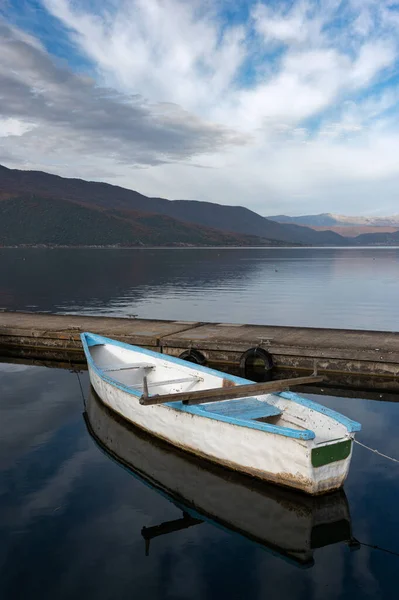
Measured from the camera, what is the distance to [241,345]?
706 inches

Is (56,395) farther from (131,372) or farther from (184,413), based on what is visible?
(184,413)

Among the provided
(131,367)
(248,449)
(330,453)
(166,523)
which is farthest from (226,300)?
(166,523)

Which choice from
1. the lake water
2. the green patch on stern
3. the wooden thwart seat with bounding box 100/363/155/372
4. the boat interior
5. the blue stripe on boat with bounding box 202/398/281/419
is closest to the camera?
the lake water

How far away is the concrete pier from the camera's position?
1622 cm

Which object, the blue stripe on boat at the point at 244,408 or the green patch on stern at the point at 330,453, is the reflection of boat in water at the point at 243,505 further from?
the blue stripe on boat at the point at 244,408

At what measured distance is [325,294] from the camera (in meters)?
52.4

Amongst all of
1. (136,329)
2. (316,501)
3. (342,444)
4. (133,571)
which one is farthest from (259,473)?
(136,329)

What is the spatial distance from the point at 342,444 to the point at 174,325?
1418 centimetres

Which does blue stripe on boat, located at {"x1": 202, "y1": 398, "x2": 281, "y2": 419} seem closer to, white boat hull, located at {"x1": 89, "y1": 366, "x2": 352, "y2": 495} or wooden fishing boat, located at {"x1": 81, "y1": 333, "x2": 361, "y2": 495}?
wooden fishing boat, located at {"x1": 81, "y1": 333, "x2": 361, "y2": 495}

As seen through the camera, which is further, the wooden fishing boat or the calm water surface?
the calm water surface

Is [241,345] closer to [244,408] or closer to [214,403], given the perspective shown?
[214,403]

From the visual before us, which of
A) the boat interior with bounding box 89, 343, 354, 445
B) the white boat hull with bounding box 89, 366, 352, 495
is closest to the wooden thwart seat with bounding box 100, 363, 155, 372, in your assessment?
the boat interior with bounding box 89, 343, 354, 445

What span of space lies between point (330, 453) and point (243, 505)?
6.07 ft

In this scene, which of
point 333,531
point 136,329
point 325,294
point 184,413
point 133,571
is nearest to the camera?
point 133,571
